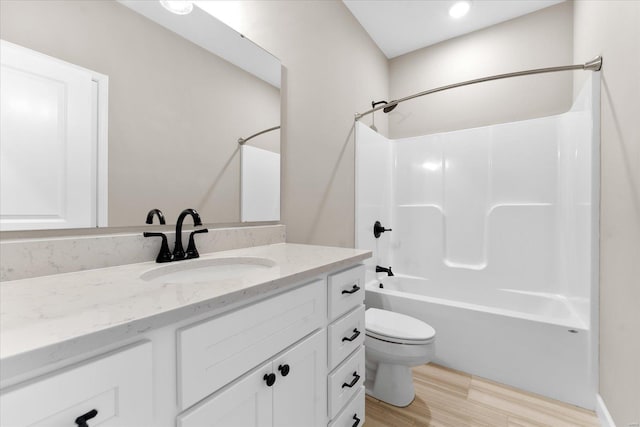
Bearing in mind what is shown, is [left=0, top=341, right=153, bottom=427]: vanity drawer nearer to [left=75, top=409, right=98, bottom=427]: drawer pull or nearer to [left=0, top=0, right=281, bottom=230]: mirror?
[left=75, top=409, right=98, bottom=427]: drawer pull

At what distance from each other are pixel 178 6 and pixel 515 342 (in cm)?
244

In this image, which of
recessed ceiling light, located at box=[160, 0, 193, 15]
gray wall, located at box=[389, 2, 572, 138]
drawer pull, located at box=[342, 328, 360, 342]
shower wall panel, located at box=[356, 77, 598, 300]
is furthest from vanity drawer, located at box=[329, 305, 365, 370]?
gray wall, located at box=[389, 2, 572, 138]

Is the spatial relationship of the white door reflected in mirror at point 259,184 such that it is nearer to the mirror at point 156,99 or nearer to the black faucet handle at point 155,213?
the mirror at point 156,99

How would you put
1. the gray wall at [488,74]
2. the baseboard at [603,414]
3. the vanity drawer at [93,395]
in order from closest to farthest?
1. the vanity drawer at [93,395]
2. the baseboard at [603,414]
3. the gray wall at [488,74]

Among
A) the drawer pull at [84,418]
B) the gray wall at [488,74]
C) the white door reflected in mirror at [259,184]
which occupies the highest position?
the gray wall at [488,74]

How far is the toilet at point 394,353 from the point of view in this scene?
1.46m

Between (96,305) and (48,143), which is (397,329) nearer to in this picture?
(96,305)

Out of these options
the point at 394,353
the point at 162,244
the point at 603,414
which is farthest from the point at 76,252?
the point at 603,414

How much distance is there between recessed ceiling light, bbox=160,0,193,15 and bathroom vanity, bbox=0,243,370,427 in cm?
99

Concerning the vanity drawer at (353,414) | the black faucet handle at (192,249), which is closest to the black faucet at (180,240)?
the black faucet handle at (192,249)

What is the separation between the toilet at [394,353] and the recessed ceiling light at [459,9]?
242cm

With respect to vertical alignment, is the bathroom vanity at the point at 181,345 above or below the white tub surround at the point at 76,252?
below

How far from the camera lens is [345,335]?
1.10 metres

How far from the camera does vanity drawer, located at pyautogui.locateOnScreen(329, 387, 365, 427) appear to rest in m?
1.10
